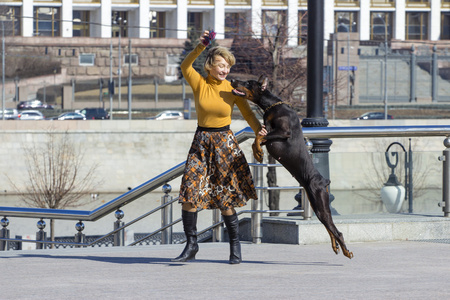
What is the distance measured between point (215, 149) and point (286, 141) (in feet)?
1.87

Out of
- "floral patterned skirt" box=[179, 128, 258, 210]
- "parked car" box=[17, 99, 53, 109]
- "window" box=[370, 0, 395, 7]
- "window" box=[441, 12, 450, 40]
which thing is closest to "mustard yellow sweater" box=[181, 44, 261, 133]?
"floral patterned skirt" box=[179, 128, 258, 210]

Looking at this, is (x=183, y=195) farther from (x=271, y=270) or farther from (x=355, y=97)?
(x=355, y=97)

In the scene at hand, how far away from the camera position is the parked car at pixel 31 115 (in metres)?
56.8

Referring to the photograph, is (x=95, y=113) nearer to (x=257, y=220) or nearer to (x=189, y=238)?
(x=257, y=220)

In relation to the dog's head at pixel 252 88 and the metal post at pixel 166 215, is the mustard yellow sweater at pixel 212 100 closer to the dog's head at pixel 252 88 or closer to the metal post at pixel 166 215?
the dog's head at pixel 252 88

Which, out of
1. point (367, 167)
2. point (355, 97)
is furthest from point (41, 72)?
point (367, 167)

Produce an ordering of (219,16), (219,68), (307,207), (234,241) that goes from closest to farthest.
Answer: (219,68) < (234,241) < (307,207) < (219,16)

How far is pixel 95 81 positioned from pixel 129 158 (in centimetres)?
2483

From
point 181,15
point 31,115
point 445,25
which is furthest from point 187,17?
point 31,115

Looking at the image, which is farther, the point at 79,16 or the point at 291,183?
the point at 79,16

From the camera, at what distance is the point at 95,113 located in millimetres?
59406

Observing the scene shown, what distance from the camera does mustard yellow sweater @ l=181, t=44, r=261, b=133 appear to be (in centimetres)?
732

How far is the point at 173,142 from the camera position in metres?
47.7

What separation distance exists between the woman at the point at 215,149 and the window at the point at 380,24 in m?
73.7
